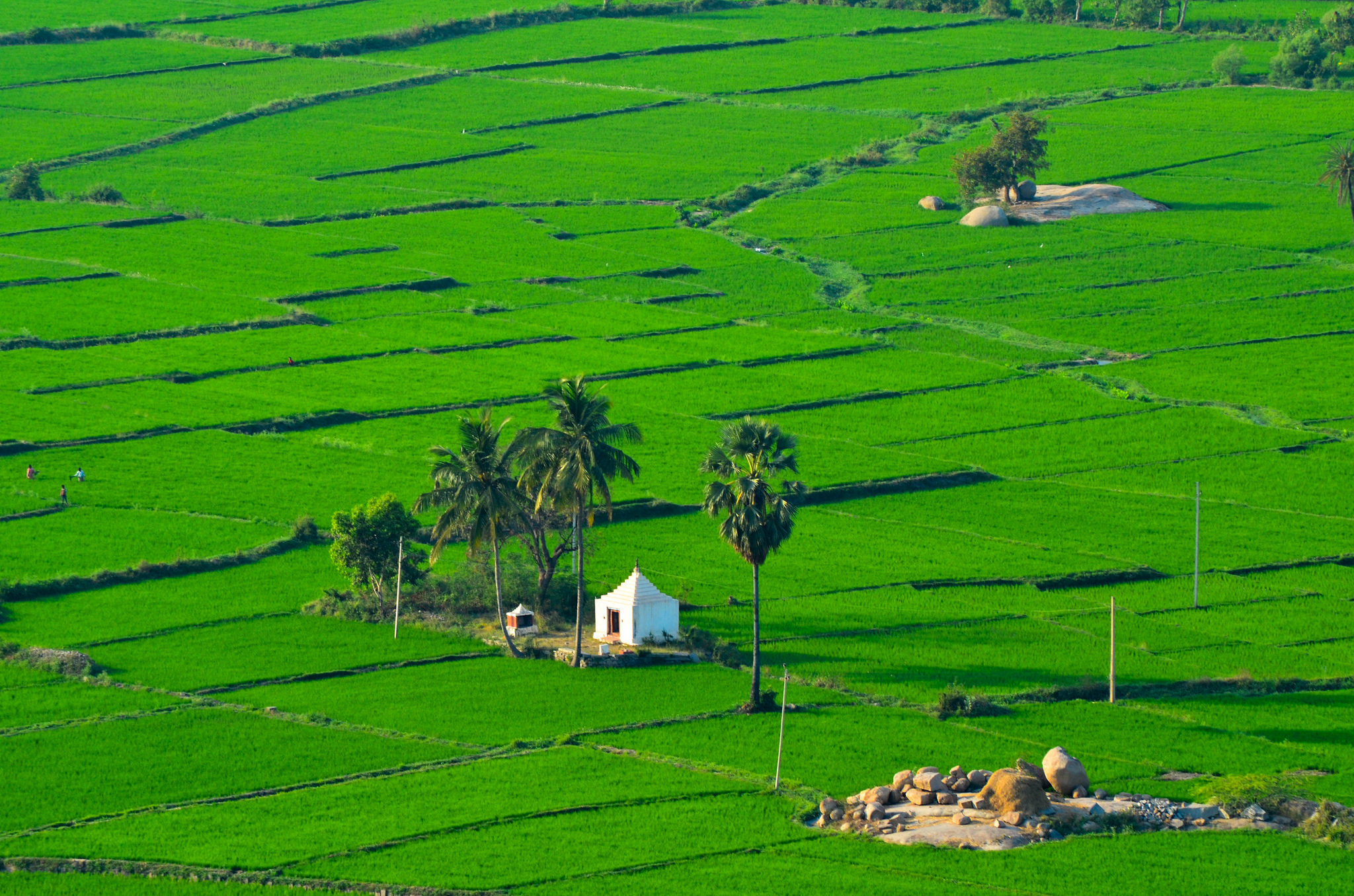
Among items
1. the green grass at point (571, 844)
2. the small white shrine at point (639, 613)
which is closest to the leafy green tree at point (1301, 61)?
the small white shrine at point (639, 613)

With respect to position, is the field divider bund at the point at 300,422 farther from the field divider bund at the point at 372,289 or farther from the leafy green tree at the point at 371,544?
the field divider bund at the point at 372,289

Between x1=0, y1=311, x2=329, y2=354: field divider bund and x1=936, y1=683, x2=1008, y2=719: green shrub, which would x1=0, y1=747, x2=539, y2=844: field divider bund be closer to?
x1=936, y1=683, x2=1008, y2=719: green shrub

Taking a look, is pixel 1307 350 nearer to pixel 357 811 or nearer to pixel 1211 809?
pixel 1211 809

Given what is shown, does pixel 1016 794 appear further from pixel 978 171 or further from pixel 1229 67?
pixel 1229 67

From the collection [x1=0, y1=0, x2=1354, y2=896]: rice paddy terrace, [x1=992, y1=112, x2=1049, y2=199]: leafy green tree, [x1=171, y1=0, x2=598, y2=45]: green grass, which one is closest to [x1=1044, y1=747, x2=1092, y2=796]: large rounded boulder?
[x1=0, y1=0, x2=1354, y2=896]: rice paddy terrace

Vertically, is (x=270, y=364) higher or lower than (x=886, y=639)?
higher

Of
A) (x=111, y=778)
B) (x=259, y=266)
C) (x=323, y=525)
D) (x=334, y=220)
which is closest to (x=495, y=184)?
(x=334, y=220)
